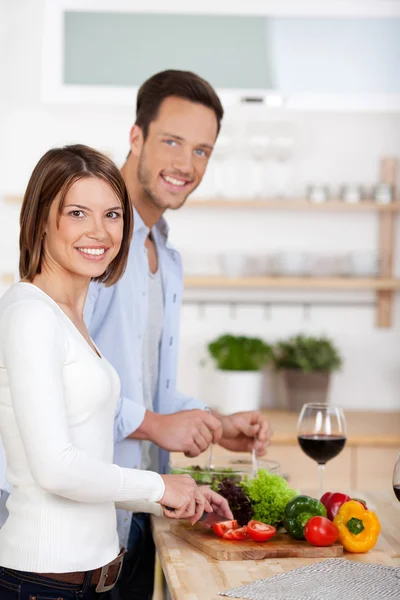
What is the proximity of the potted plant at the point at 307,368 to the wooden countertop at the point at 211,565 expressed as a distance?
6.91ft

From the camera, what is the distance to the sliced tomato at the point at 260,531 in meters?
1.62

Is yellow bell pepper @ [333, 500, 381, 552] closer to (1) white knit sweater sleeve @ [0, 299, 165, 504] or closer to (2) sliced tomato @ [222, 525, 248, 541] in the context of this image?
(2) sliced tomato @ [222, 525, 248, 541]

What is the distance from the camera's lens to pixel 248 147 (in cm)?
404

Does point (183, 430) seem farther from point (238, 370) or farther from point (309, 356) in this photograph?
point (309, 356)

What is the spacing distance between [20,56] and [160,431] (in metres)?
2.68

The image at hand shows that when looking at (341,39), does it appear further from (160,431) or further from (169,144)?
(160,431)

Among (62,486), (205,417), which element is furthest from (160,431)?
(62,486)

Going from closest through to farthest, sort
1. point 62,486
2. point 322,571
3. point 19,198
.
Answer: point 62,486
point 322,571
point 19,198

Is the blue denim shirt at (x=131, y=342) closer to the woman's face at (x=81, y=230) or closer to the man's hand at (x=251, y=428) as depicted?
the man's hand at (x=251, y=428)

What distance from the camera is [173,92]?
89.0 inches

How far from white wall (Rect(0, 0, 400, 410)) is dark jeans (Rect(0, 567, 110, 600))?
107 inches

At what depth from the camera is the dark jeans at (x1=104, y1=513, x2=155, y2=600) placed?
2131 mm

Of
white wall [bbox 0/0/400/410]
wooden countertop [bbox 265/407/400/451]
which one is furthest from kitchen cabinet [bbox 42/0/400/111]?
wooden countertop [bbox 265/407/400/451]

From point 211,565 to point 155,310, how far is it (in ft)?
2.99
